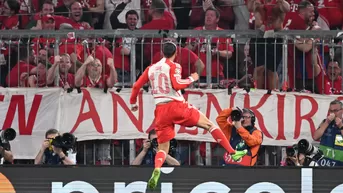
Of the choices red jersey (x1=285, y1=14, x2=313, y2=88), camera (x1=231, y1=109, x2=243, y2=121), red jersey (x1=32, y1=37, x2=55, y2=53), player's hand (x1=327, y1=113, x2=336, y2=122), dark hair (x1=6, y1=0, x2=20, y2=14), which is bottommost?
player's hand (x1=327, y1=113, x2=336, y2=122)

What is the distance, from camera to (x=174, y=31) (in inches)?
731

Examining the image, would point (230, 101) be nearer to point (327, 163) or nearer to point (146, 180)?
point (327, 163)

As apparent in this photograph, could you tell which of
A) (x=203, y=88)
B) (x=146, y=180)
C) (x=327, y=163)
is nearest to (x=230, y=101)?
(x=203, y=88)

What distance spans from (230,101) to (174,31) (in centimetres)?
124

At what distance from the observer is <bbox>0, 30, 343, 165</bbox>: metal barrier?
60.4ft

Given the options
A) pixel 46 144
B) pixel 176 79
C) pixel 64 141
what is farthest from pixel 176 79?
pixel 46 144

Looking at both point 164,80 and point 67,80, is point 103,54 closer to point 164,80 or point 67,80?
point 67,80

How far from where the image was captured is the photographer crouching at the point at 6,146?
1744cm

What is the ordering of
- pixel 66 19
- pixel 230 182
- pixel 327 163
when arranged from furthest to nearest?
pixel 66 19, pixel 327 163, pixel 230 182

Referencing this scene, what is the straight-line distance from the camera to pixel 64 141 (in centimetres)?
1736

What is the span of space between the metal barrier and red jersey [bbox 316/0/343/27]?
1253 mm

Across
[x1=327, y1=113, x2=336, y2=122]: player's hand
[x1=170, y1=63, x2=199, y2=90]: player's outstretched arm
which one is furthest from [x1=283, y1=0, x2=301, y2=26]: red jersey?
[x1=170, y1=63, x2=199, y2=90]: player's outstretched arm

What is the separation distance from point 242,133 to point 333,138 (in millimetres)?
1427

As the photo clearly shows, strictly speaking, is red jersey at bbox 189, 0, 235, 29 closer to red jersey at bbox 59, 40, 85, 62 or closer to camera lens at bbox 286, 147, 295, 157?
red jersey at bbox 59, 40, 85, 62
